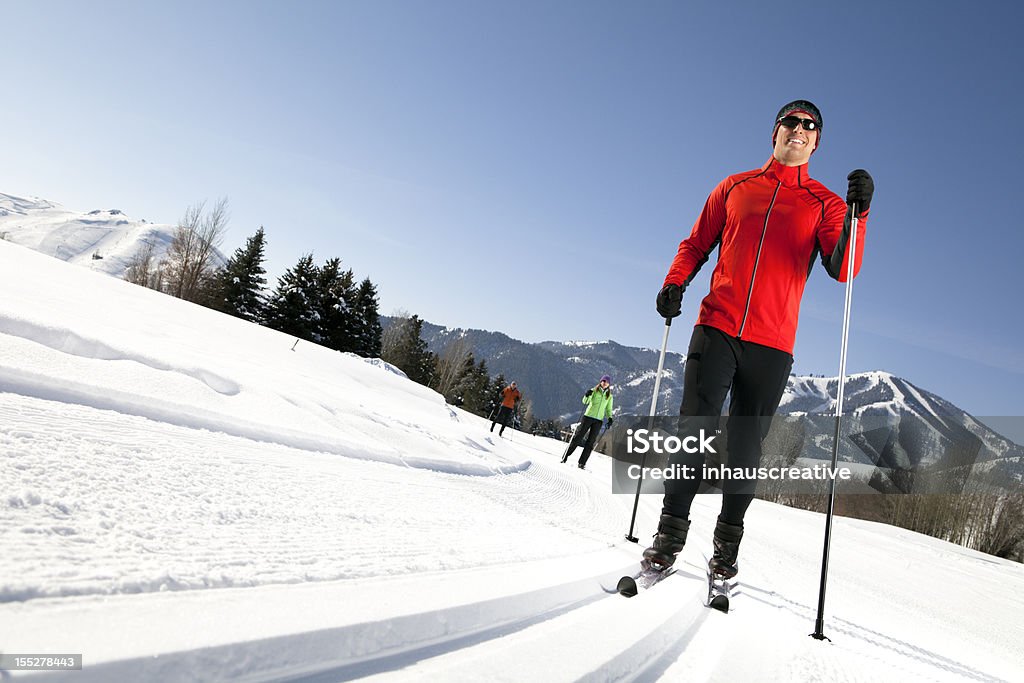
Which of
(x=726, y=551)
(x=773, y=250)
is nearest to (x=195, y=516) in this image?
(x=726, y=551)

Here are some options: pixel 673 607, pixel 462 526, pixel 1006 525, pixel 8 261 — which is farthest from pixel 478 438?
pixel 1006 525

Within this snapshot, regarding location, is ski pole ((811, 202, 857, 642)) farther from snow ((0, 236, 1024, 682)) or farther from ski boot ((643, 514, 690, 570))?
ski boot ((643, 514, 690, 570))

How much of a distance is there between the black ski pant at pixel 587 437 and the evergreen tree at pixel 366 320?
29.7 m

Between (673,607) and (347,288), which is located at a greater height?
(347,288)

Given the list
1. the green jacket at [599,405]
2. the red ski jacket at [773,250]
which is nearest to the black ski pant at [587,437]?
the green jacket at [599,405]

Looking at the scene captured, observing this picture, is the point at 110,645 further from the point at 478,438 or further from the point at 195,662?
the point at 478,438

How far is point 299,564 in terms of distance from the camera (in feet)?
4.06

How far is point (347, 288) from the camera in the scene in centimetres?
3922

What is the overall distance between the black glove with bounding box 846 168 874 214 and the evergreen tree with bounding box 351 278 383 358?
38.3 meters

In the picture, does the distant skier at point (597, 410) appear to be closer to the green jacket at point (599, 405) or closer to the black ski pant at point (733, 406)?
the green jacket at point (599, 405)

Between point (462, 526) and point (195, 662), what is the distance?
53.9 inches

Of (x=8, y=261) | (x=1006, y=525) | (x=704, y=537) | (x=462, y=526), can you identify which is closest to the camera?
(x=462, y=526)

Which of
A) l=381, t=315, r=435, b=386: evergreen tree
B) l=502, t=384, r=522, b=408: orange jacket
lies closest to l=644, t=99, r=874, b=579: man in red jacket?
l=502, t=384, r=522, b=408: orange jacket

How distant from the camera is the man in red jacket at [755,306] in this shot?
87.7 inches
